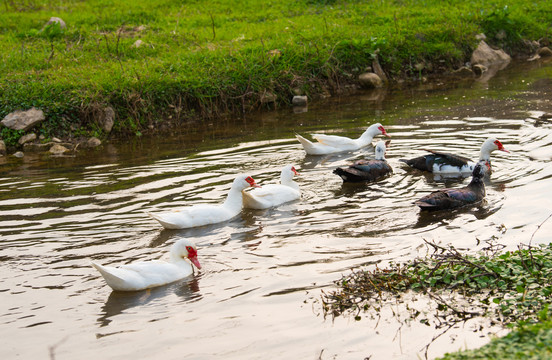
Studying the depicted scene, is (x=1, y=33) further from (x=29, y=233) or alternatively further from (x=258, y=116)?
(x=29, y=233)

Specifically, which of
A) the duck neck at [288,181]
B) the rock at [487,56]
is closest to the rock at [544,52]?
the rock at [487,56]

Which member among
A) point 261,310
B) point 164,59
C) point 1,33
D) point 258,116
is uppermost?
point 1,33

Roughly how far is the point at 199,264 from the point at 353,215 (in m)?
2.23

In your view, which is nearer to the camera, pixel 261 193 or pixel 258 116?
pixel 261 193

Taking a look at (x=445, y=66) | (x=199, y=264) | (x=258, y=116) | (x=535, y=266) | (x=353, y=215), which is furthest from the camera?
(x=445, y=66)

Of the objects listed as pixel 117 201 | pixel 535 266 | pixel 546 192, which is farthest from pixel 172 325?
pixel 546 192

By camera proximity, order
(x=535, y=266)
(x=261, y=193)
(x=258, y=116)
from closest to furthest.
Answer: (x=535, y=266)
(x=261, y=193)
(x=258, y=116)

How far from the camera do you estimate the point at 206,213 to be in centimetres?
888

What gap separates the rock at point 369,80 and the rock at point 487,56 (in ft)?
10.2

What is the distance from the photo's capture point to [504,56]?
19.2 meters

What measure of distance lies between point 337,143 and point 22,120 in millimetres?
6097

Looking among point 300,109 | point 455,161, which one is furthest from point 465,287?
point 300,109

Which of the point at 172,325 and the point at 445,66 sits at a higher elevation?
the point at 445,66

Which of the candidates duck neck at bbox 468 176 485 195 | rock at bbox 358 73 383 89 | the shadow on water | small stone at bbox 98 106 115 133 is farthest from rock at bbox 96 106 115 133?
duck neck at bbox 468 176 485 195
